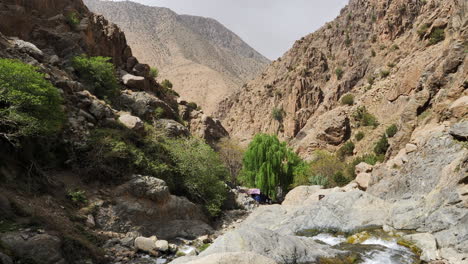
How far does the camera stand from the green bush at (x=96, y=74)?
28594 millimetres

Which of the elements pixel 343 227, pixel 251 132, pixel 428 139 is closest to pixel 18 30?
pixel 343 227

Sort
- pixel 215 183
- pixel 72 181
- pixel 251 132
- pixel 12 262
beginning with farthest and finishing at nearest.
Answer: pixel 251 132, pixel 215 183, pixel 72 181, pixel 12 262

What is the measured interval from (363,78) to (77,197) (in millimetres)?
55373

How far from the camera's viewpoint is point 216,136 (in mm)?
47562

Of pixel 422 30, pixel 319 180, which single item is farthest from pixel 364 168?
pixel 422 30

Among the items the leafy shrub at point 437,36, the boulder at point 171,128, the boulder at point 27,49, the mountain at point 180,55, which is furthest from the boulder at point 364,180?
the mountain at point 180,55

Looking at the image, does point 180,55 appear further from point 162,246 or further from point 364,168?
point 162,246

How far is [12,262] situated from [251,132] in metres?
71.6

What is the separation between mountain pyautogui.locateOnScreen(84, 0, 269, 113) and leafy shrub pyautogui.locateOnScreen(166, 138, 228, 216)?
78.6 metres

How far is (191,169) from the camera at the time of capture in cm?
2395

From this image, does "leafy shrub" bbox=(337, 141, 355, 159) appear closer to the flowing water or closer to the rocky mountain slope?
the rocky mountain slope

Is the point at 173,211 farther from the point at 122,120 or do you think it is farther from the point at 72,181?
the point at 122,120

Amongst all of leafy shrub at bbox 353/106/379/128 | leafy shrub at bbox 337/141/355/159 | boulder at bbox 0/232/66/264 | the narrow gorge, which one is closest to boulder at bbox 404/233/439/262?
the narrow gorge

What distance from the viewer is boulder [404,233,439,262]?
35.3 ft
